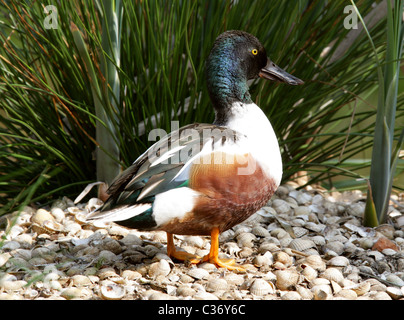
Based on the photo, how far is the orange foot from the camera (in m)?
1.73

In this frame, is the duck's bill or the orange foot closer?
the orange foot

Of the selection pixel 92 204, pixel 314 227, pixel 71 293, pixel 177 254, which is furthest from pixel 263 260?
pixel 92 204

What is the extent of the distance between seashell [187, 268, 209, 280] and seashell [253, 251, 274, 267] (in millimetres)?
187

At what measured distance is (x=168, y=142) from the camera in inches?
68.6

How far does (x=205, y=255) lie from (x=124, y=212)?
369mm

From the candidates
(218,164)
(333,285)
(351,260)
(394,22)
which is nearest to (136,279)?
(218,164)

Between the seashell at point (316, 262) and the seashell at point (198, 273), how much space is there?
336 mm

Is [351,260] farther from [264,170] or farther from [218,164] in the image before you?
[218,164]

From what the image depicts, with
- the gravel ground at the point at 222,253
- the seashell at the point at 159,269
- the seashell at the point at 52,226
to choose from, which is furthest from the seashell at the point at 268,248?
the seashell at the point at 52,226

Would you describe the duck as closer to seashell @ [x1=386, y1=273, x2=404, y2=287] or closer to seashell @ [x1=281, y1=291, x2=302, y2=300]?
seashell @ [x1=281, y1=291, x2=302, y2=300]

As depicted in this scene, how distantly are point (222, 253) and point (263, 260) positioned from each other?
0.17m

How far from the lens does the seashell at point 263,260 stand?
179 centimetres

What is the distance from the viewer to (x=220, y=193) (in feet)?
5.35

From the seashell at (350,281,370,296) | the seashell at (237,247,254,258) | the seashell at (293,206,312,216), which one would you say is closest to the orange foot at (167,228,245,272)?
the seashell at (237,247,254,258)
